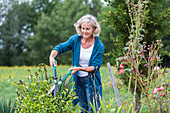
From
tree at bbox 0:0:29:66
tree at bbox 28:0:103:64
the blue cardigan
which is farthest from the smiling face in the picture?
tree at bbox 0:0:29:66

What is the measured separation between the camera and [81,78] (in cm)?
329

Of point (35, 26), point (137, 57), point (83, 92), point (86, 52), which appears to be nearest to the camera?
point (137, 57)

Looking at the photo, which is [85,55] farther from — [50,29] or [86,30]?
[50,29]

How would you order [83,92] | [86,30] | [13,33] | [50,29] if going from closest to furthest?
[86,30]
[83,92]
[50,29]
[13,33]

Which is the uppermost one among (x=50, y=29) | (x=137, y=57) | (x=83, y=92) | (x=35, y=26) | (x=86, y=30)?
(x=35, y=26)

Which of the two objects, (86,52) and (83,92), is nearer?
(86,52)

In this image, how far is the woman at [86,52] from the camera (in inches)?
122

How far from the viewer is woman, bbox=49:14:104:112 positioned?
3.09m

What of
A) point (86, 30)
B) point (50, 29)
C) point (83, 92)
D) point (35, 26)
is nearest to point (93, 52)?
point (86, 30)

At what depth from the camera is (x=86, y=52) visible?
3.22 metres

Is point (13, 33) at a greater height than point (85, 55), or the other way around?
point (13, 33)

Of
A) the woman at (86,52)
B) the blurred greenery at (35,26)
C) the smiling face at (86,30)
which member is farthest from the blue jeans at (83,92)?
the blurred greenery at (35,26)

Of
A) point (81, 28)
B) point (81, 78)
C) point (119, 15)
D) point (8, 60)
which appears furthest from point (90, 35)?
point (8, 60)

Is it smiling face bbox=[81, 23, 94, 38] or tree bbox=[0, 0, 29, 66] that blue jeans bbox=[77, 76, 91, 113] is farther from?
tree bbox=[0, 0, 29, 66]
